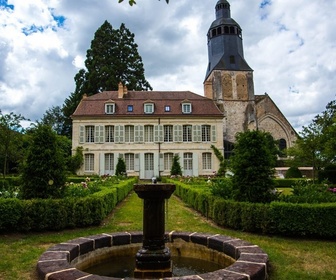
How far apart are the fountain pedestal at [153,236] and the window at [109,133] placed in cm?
2254

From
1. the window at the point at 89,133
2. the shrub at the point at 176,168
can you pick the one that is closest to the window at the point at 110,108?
the window at the point at 89,133

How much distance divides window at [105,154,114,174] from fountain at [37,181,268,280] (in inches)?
827

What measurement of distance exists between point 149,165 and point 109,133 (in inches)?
170

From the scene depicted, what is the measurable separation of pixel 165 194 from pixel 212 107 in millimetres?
23716

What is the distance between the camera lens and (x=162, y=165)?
25922 mm

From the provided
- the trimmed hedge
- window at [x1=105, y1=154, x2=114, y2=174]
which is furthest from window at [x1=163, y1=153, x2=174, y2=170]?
the trimmed hedge

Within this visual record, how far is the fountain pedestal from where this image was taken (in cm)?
372

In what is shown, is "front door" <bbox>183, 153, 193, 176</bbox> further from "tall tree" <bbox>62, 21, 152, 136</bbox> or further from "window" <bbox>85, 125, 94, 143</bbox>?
"tall tree" <bbox>62, 21, 152, 136</bbox>

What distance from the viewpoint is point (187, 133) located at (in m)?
26.3

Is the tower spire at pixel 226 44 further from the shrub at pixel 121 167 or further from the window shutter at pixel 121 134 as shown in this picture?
the shrub at pixel 121 167

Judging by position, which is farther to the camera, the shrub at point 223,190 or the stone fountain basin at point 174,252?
the shrub at point 223,190

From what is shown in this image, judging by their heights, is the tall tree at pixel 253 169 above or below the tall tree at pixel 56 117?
below

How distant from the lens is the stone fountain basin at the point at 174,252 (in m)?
3.18

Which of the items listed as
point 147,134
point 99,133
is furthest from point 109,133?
point 147,134
